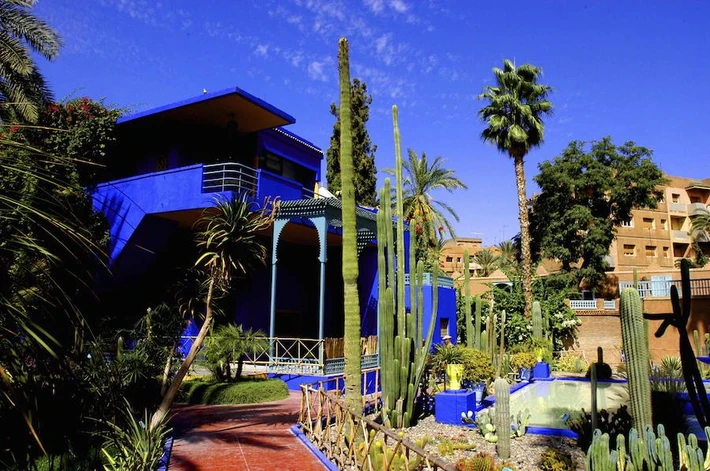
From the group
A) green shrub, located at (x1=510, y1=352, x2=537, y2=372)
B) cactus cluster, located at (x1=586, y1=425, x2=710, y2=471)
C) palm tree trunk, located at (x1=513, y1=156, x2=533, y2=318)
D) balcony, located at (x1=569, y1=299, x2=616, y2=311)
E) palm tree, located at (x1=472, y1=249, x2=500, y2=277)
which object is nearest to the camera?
cactus cluster, located at (x1=586, y1=425, x2=710, y2=471)

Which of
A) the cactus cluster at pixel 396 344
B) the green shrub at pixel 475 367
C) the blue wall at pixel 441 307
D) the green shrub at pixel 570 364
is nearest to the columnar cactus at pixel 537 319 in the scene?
the green shrub at pixel 570 364

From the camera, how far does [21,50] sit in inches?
586

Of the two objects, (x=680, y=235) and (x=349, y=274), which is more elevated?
(x=680, y=235)

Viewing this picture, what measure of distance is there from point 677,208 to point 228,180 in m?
53.1

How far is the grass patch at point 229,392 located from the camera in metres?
13.2

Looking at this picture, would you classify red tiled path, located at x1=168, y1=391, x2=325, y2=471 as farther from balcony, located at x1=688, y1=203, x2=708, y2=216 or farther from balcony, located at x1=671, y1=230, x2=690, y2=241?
balcony, located at x1=688, y1=203, x2=708, y2=216

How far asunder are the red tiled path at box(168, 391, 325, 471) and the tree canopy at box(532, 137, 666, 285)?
28.4 m

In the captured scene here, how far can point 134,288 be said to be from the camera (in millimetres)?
17859

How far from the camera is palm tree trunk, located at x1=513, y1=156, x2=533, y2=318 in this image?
A: 27628 millimetres

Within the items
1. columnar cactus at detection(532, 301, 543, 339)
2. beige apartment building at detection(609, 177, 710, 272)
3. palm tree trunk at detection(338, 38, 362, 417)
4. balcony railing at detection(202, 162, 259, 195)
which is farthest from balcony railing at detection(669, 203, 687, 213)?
palm tree trunk at detection(338, 38, 362, 417)

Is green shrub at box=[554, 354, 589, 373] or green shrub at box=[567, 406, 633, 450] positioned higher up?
green shrub at box=[567, 406, 633, 450]

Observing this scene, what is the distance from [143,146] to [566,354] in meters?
22.8

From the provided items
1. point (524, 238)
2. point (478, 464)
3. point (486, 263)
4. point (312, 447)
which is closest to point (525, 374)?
point (524, 238)

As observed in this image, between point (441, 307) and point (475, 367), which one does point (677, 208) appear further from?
point (475, 367)
